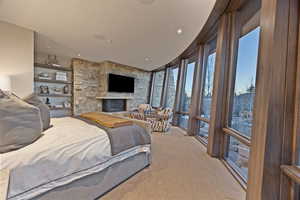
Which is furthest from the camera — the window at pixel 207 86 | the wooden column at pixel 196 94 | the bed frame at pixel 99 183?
the wooden column at pixel 196 94

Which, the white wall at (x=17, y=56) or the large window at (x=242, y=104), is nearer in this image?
the large window at (x=242, y=104)

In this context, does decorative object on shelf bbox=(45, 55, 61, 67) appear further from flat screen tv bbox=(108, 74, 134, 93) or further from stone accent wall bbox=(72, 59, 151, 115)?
flat screen tv bbox=(108, 74, 134, 93)

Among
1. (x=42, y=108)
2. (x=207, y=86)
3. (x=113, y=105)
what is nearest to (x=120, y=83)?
(x=113, y=105)

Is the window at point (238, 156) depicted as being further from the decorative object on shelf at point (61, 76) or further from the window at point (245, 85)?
the decorative object on shelf at point (61, 76)

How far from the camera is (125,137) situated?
1.98 m

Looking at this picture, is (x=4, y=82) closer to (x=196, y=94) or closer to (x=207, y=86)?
(x=196, y=94)

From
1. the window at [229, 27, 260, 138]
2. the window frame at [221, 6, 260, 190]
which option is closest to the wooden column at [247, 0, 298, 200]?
the window at [229, 27, 260, 138]

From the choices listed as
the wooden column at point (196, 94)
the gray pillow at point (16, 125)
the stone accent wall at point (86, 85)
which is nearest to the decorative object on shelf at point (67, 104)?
the stone accent wall at point (86, 85)

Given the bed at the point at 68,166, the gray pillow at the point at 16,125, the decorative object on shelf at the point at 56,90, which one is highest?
the decorative object on shelf at the point at 56,90

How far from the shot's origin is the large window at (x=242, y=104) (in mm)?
2211

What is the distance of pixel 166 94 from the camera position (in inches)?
293

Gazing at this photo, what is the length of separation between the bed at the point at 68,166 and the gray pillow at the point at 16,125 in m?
0.07

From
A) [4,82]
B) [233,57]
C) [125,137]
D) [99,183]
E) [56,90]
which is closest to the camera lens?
[99,183]

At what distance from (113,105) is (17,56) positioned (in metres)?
4.16
